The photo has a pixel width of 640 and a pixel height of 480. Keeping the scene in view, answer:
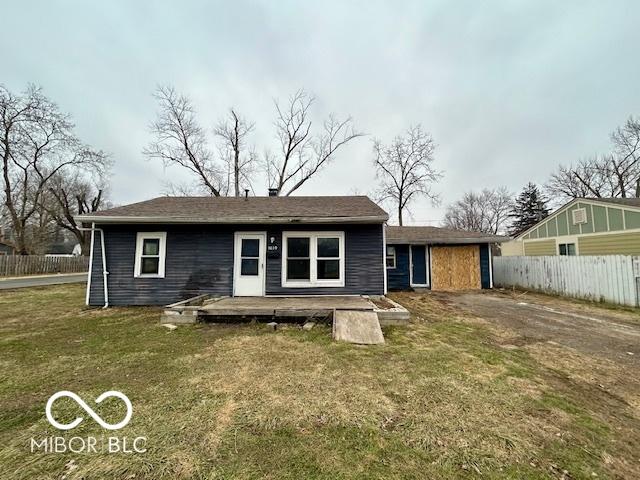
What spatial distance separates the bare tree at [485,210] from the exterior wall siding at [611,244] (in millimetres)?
23700

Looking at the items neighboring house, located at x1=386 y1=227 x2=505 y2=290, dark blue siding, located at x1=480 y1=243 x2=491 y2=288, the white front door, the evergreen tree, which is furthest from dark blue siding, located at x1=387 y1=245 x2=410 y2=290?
the evergreen tree

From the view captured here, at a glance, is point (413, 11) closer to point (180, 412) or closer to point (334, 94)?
point (334, 94)

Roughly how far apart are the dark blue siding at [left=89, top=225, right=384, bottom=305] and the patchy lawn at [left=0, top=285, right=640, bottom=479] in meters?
2.83

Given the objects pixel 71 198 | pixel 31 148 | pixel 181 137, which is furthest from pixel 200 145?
pixel 71 198

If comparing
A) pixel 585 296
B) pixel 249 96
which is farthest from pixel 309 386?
pixel 249 96

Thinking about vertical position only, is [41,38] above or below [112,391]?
above

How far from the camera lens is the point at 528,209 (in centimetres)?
3375

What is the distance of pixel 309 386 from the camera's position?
3.24 metres

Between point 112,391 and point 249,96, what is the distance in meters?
16.1

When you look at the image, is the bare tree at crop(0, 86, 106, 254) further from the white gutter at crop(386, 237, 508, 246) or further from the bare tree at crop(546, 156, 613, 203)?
the bare tree at crop(546, 156, 613, 203)

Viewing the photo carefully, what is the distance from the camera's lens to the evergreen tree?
33062 mm

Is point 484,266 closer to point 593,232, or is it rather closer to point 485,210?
point 593,232

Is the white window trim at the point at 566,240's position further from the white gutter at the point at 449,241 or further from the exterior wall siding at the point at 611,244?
the white gutter at the point at 449,241
